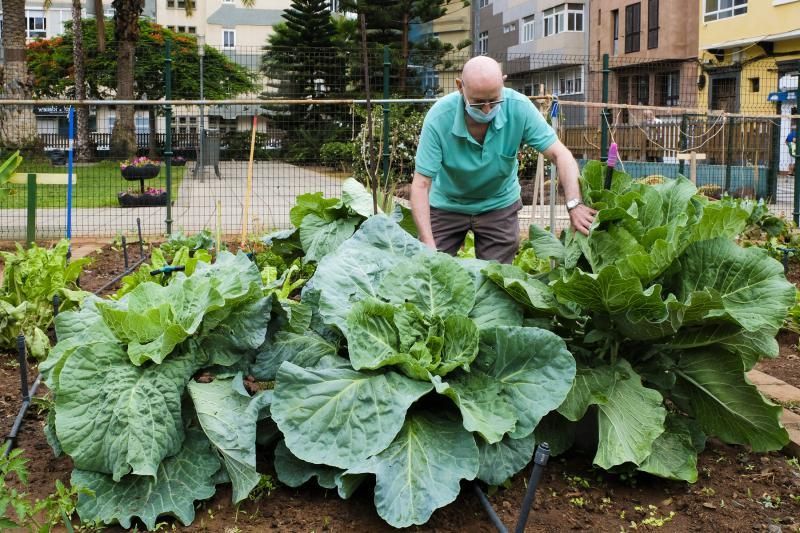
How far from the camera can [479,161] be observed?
4.22m

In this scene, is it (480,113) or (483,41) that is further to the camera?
(483,41)

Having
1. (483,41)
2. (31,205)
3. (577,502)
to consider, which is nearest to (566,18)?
(483,41)

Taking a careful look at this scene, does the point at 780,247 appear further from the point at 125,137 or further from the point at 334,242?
the point at 125,137

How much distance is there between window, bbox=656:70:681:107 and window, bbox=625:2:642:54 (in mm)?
1745

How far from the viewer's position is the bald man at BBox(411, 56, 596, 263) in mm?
3875

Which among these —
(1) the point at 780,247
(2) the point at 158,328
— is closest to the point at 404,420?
(2) the point at 158,328

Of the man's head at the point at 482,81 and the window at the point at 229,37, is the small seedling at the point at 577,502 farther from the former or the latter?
the window at the point at 229,37

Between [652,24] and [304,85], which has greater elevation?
[652,24]

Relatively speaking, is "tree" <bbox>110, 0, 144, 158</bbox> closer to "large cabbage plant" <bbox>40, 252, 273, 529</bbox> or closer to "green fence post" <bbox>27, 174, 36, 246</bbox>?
"green fence post" <bbox>27, 174, 36, 246</bbox>

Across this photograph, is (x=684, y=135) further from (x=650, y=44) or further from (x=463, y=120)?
(x=650, y=44)

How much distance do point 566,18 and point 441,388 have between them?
3953cm

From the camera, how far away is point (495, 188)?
176 inches

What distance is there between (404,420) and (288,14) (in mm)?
32244

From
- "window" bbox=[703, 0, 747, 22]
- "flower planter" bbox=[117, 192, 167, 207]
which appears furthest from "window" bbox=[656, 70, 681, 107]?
"flower planter" bbox=[117, 192, 167, 207]
